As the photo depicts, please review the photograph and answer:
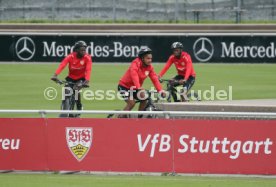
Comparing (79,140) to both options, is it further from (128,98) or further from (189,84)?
(189,84)

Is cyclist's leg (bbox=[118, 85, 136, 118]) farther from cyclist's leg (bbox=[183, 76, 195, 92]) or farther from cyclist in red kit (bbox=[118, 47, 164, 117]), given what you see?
cyclist's leg (bbox=[183, 76, 195, 92])

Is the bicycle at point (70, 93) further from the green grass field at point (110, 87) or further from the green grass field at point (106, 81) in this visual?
the green grass field at point (106, 81)

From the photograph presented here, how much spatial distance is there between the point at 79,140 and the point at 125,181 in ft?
4.25

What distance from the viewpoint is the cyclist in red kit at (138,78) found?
20.0m

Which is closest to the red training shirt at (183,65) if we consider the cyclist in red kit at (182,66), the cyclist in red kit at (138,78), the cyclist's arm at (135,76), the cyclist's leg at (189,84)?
the cyclist in red kit at (182,66)

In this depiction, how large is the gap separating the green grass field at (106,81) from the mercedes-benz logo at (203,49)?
0.47 meters

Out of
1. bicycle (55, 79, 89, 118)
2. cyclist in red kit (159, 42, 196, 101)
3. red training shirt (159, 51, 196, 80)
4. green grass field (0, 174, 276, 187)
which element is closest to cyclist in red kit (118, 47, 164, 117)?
bicycle (55, 79, 89, 118)

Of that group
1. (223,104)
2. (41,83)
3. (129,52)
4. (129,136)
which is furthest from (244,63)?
(129,136)

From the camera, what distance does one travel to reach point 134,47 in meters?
39.3

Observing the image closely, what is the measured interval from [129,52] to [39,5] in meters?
7.08

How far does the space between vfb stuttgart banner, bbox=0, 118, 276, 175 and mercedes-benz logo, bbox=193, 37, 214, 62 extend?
22.2 metres

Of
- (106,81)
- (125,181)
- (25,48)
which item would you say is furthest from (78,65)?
(25,48)

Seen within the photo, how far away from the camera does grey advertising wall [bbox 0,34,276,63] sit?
38500 millimetres

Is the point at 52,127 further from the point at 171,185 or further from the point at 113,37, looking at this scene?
the point at 113,37
